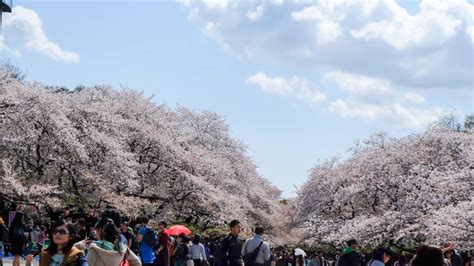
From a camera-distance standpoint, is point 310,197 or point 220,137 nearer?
point 310,197

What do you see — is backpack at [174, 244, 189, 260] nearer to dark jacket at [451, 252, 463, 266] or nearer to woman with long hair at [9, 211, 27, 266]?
woman with long hair at [9, 211, 27, 266]

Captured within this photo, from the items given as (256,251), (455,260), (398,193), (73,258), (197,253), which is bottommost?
(73,258)

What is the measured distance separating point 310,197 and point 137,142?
469 inches

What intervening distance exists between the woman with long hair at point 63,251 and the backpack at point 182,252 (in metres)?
9.73

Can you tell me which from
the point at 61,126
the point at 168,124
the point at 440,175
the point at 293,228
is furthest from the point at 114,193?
the point at 293,228

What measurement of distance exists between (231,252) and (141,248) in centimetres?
172

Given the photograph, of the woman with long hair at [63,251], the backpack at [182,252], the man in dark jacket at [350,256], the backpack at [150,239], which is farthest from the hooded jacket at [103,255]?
the backpack at [182,252]

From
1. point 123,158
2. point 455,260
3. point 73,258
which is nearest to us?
point 73,258

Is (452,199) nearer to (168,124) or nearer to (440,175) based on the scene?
(440,175)

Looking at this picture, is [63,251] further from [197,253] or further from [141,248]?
[197,253]

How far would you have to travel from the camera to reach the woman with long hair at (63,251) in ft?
21.1

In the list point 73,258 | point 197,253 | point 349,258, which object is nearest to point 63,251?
point 73,258

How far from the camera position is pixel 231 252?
12227 millimetres

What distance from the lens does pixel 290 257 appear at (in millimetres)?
36531
